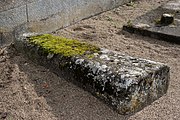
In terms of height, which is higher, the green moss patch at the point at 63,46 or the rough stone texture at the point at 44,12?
the rough stone texture at the point at 44,12

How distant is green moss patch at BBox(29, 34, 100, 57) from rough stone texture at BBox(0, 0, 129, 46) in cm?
51

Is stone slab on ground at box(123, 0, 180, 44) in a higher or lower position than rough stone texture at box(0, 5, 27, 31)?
lower

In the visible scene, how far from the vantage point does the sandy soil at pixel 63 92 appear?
3041 mm

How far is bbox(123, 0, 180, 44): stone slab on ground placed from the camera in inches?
179

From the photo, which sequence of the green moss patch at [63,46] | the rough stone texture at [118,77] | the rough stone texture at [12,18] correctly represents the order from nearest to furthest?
the rough stone texture at [118,77], the green moss patch at [63,46], the rough stone texture at [12,18]

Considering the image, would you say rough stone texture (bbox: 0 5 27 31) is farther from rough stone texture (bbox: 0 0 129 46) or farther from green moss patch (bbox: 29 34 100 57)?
green moss patch (bbox: 29 34 100 57)

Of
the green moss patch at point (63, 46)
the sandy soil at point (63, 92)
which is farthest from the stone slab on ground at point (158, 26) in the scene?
the green moss patch at point (63, 46)

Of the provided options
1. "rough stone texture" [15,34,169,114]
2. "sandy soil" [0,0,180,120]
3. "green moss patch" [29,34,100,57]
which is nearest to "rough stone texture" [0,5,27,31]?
"sandy soil" [0,0,180,120]

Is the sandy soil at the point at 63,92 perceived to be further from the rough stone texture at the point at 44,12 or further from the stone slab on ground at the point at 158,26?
the rough stone texture at the point at 44,12

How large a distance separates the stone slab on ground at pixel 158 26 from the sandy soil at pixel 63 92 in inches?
3.6

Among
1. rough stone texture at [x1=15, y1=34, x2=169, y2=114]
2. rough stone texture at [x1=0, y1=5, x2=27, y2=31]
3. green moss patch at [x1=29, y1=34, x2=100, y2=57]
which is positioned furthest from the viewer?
rough stone texture at [x1=0, y1=5, x2=27, y2=31]

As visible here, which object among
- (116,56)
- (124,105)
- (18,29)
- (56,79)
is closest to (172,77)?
(116,56)

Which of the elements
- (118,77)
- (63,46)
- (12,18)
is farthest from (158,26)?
(118,77)

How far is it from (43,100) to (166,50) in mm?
1797
